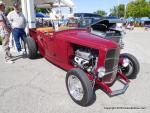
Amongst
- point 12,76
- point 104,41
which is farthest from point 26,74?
point 104,41

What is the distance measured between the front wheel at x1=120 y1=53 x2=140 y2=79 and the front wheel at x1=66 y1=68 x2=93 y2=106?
5.58 feet

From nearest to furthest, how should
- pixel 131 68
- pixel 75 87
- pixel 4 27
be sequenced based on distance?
pixel 75 87 → pixel 131 68 → pixel 4 27

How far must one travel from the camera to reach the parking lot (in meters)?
4.01

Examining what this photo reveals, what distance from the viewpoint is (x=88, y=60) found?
470 centimetres

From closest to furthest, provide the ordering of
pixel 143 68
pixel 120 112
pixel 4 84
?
pixel 120 112 → pixel 4 84 → pixel 143 68

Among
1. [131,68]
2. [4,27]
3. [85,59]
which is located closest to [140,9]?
[4,27]

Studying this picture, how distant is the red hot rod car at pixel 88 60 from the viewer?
4.23 metres

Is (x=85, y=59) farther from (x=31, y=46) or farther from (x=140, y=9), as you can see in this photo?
(x=140, y=9)

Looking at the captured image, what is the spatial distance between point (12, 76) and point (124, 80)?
302 cm

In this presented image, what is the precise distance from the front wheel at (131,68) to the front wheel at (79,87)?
67.0 inches

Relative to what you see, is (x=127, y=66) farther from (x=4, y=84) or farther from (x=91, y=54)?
(x=4, y=84)

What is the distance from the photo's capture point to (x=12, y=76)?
5.76 meters

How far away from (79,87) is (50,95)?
74cm

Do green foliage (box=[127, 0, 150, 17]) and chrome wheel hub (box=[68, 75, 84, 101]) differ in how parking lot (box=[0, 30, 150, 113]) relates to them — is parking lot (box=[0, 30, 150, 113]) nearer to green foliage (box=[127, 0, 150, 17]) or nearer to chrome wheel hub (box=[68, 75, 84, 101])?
chrome wheel hub (box=[68, 75, 84, 101])
